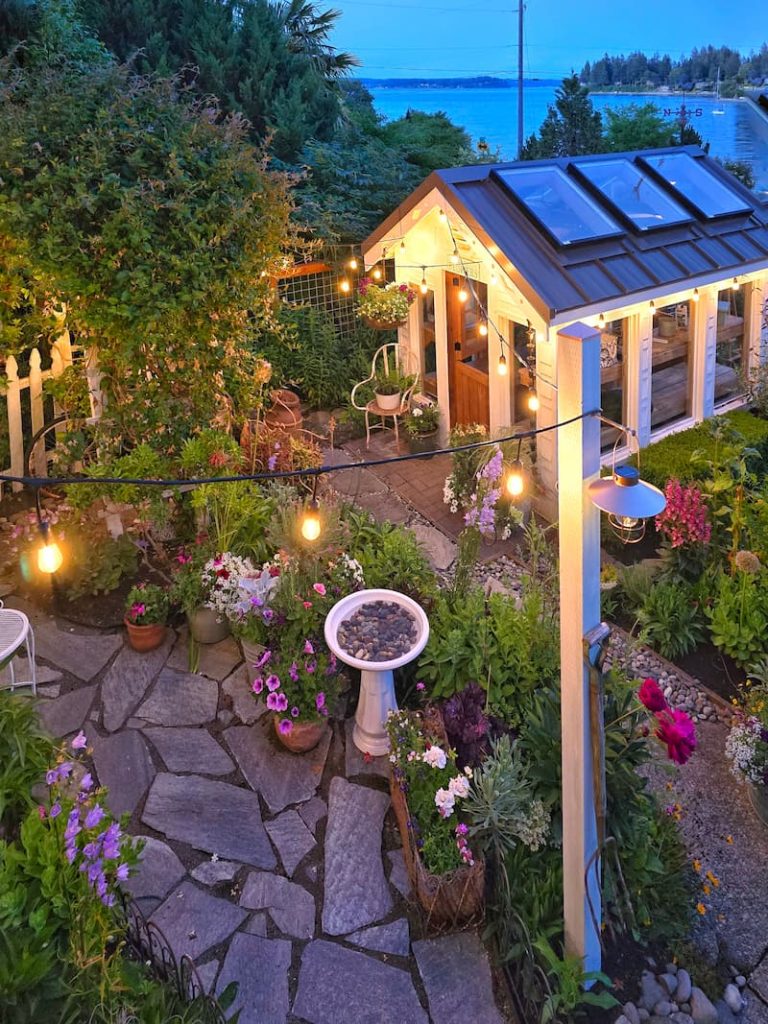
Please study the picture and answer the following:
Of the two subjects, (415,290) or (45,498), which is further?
(415,290)

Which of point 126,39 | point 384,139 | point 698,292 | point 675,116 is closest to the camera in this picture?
point 698,292

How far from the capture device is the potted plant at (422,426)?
9.59 meters

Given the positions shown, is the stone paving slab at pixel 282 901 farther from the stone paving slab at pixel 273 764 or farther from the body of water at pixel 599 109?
the body of water at pixel 599 109

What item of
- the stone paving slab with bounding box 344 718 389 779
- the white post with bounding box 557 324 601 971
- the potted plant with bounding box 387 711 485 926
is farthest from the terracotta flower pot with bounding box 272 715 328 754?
the white post with bounding box 557 324 601 971

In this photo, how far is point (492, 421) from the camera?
28.9 ft

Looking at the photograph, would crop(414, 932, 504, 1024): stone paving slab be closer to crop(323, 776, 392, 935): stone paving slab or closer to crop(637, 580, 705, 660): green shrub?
crop(323, 776, 392, 935): stone paving slab

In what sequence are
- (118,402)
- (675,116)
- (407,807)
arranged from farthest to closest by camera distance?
1. (675,116)
2. (118,402)
3. (407,807)

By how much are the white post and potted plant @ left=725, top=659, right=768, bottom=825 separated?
5.75 ft

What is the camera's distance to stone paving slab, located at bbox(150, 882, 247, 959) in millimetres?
3908

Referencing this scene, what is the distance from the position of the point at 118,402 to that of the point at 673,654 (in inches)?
202

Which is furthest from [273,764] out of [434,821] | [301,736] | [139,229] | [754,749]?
[139,229]

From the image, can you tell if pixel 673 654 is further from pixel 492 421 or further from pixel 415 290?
pixel 415 290

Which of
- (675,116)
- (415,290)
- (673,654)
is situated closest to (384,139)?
(675,116)

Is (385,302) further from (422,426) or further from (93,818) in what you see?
(93,818)
